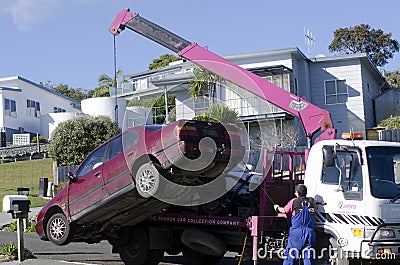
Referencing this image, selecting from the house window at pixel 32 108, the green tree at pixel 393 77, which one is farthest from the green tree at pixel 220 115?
the green tree at pixel 393 77

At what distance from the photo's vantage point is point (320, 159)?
915 centimetres

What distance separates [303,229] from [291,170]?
146 cm

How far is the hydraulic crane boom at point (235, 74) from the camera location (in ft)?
35.2

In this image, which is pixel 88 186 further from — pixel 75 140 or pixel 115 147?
pixel 75 140

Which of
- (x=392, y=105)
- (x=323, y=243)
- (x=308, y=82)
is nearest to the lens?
(x=323, y=243)

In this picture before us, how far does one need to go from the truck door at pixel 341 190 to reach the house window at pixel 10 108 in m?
44.4

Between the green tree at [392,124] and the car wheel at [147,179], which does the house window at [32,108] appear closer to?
the green tree at [392,124]

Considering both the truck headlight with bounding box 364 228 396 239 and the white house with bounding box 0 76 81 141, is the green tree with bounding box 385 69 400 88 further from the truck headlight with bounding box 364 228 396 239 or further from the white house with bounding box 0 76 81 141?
the truck headlight with bounding box 364 228 396 239

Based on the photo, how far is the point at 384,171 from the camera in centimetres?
873

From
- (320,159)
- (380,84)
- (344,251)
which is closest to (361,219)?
(344,251)

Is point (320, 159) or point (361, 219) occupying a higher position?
point (320, 159)

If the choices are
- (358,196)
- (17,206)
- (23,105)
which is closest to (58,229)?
(17,206)

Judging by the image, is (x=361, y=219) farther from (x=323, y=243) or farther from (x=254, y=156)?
(x=254, y=156)

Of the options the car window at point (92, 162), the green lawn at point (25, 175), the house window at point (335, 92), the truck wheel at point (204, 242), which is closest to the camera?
the truck wheel at point (204, 242)
